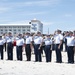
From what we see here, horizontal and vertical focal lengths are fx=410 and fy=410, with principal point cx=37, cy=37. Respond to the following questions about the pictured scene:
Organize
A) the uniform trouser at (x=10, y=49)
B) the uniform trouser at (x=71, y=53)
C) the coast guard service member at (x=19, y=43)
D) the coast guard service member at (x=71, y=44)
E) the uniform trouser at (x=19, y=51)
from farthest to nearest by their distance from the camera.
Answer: the uniform trouser at (x=10, y=49), the uniform trouser at (x=19, y=51), the coast guard service member at (x=19, y=43), the uniform trouser at (x=71, y=53), the coast guard service member at (x=71, y=44)

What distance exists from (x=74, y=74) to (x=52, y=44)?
5931mm

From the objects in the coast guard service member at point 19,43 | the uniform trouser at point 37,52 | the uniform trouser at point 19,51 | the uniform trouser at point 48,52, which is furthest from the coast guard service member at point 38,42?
the uniform trouser at point 19,51

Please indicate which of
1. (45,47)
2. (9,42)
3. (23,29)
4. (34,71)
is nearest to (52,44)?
(45,47)

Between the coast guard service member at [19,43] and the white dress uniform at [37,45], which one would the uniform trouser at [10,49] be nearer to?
the coast guard service member at [19,43]

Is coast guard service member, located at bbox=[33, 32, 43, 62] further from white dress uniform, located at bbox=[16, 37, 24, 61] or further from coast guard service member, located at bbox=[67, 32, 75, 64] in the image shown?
coast guard service member, located at bbox=[67, 32, 75, 64]

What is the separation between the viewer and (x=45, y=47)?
21.7 metres

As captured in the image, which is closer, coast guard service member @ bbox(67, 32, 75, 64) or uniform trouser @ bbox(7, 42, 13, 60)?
coast guard service member @ bbox(67, 32, 75, 64)

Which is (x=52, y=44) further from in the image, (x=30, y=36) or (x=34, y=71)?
(x=34, y=71)

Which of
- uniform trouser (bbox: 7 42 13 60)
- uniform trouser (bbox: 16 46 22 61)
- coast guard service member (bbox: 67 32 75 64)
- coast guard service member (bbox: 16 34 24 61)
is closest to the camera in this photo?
coast guard service member (bbox: 67 32 75 64)

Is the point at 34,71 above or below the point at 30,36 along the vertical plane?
below

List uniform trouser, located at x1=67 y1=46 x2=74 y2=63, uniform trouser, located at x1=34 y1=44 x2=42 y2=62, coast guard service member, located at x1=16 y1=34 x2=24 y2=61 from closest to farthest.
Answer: uniform trouser, located at x1=67 y1=46 x2=74 y2=63
uniform trouser, located at x1=34 y1=44 x2=42 y2=62
coast guard service member, located at x1=16 y1=34 x2=24 y2=61

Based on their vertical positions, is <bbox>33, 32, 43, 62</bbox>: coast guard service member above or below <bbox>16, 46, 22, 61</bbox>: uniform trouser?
above

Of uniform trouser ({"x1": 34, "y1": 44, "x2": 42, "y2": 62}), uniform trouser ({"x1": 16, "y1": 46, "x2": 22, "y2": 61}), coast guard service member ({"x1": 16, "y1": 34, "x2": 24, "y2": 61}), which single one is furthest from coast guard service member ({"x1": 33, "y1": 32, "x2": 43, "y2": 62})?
uniform trouser ({"x1": 16, "y1": 46, "x2": 22, "y2": 61})

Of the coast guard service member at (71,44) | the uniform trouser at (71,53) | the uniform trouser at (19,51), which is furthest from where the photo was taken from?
the uniform trouser at (19,51)
